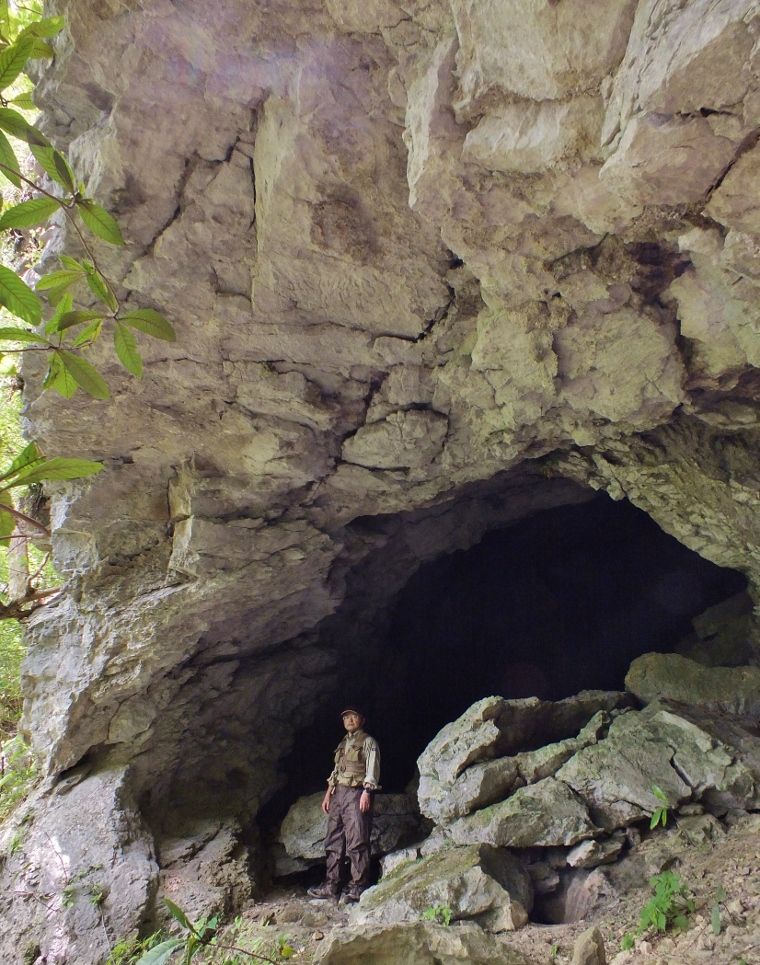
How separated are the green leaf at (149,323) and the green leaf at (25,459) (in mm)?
479

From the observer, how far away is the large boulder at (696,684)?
5.97 metres

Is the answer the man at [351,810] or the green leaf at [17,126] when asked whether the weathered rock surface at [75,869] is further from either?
the green leaf at [17,126]

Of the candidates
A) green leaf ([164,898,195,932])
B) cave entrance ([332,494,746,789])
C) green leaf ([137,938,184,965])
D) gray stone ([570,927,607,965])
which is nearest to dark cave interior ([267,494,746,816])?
cave entrance ([332,494,746,789])

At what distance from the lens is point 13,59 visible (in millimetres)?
1522

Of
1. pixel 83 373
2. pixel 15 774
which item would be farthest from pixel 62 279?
pixel 15 774

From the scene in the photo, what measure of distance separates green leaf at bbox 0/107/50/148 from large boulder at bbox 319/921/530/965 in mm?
3848

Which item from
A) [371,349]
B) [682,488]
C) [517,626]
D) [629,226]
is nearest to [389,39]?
[629,226]

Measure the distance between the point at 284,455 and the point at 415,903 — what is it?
3618 millimetres

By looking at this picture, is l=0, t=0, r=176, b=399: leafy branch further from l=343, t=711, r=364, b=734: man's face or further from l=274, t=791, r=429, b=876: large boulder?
l=274, t=791, r=429, b=876: large boulder

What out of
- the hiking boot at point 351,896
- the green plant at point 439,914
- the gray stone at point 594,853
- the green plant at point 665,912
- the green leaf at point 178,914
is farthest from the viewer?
the hiking boot at point 351,896

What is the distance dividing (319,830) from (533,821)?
2.52m

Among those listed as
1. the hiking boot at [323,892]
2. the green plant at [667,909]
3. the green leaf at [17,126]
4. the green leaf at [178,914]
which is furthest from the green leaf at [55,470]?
the hiking boot at [323,892]

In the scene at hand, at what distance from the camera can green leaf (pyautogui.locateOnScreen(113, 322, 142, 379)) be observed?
1.83m

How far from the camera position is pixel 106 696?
5.69 meters
